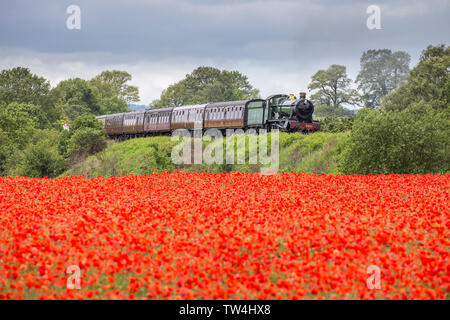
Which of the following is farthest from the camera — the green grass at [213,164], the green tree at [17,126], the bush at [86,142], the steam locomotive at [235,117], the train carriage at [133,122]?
the green tree at [17,126]

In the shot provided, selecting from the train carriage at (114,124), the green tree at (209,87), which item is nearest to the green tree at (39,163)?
the train carriage at (114,124)

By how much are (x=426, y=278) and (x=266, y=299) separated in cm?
252

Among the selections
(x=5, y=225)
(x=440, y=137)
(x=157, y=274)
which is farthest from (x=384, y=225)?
(x=440, y=137)

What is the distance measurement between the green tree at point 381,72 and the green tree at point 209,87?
19.7 m

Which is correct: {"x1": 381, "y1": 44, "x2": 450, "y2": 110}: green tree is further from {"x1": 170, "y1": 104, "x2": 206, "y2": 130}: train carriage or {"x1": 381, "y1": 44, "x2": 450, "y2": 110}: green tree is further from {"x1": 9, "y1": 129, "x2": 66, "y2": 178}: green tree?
{"x1": 9, "y1": 129, "x2": 66, "y2": 178}: green tree

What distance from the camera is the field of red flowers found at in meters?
8.97

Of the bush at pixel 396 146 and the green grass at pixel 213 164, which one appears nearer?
the bush at pixel 396 146

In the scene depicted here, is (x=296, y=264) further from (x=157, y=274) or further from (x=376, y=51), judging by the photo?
(x=376, y=51)

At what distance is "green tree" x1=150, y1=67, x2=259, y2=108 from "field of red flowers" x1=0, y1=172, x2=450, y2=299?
297 ft

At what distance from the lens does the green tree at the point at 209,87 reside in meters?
106

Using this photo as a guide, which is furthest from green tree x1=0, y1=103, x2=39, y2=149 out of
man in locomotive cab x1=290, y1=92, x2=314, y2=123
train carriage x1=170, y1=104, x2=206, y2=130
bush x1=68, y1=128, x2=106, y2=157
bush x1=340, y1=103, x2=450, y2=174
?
bush x1=340, y1=103, x2=450, y2=174

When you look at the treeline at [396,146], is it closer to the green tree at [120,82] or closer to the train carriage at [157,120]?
the train carriage at [157,120]

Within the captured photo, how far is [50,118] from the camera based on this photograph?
99625 mm
